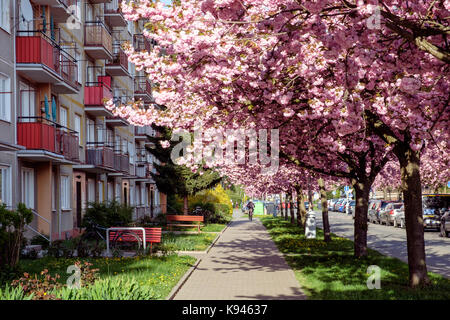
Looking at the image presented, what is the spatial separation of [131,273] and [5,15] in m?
12.3

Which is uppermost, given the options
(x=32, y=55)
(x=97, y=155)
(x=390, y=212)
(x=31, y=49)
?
(x=31, y=49)

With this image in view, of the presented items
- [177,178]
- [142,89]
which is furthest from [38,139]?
[142,89]

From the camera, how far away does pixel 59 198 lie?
1021 inches

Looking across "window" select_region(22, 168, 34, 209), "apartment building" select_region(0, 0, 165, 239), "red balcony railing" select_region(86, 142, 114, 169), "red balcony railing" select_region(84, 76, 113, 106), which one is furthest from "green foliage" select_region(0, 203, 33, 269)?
"red balcony railing" select_region(84, 76, 113, 106)

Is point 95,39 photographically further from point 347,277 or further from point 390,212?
point 347,277

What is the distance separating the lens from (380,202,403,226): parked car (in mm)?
37475

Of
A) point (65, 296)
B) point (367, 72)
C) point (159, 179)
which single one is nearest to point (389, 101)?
point (367, 72)

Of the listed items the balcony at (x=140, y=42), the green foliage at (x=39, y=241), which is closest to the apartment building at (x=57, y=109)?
the green foliage at (x=39, y=241)

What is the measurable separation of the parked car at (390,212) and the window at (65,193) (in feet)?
66.5

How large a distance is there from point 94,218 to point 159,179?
13.9m

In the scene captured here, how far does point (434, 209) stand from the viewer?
106 feet

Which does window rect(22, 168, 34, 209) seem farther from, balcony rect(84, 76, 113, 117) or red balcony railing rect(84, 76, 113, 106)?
red balcony railing rect(84, 76, 113, 106)

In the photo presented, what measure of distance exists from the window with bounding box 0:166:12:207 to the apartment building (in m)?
0.03
